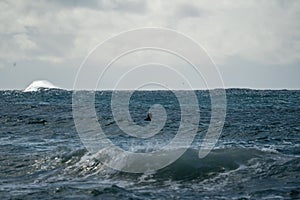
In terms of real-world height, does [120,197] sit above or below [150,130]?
below

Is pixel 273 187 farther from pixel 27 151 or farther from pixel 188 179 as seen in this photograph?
pixel 27 151

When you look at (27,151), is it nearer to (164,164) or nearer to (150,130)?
(164,164)

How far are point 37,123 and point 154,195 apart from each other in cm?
2565

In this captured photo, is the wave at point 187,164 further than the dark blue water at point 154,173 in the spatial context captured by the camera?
Yes

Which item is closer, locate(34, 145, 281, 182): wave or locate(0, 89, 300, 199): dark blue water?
locate(0, 89, 300, 199): dark blue water

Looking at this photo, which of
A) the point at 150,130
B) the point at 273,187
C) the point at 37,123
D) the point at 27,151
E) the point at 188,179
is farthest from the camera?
the point at 37,123

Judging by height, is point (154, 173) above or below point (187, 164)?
below

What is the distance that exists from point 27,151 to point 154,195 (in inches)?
441

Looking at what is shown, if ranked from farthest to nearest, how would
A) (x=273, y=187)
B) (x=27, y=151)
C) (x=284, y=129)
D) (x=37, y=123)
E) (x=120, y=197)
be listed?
(x=37, y=123) → (x=284, y=129) → (x=27, y=151) → (x=273, y=187) → (x=120, y=197)

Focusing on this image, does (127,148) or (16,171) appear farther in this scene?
(127,148)

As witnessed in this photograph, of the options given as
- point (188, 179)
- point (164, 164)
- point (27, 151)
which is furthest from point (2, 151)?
A: point (188, 179)

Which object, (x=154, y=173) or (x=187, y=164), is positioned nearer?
(x=154, y=173)

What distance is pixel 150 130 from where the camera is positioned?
120 feet

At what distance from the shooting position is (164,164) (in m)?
19.7
